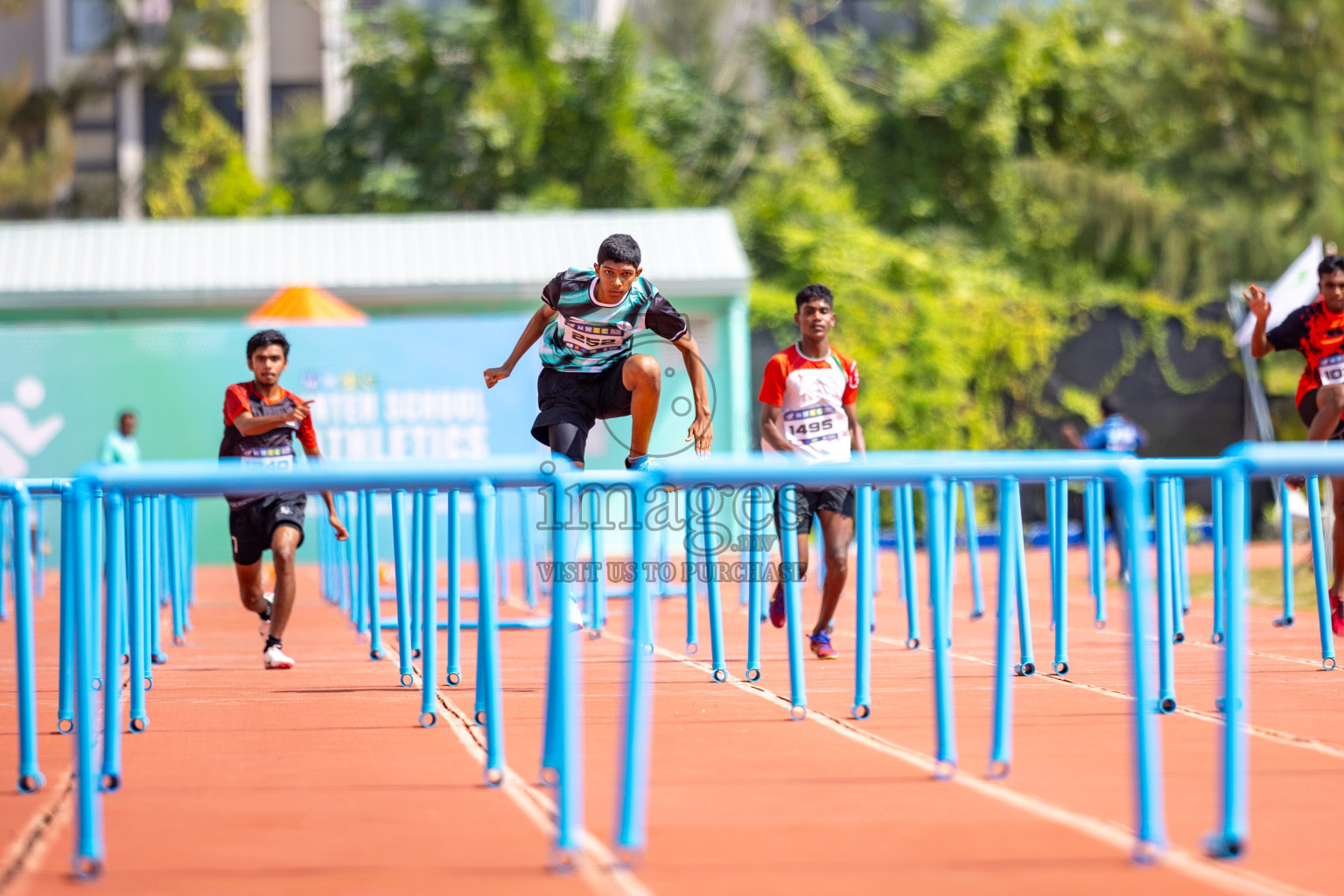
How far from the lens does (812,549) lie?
14281mm

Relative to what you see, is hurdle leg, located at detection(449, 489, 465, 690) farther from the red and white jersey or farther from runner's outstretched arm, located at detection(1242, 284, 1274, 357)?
runner's outstretched arm, located at detection(1242, 284, 1274, 357)

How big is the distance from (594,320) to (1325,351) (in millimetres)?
3700

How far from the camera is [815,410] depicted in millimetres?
7930

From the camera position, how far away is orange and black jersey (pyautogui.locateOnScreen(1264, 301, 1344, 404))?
8047 mm

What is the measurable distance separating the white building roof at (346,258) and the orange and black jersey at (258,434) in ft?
33.9

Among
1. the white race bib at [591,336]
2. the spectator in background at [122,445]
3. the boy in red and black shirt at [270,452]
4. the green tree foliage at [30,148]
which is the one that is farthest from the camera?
the green tree foliage at [30,148]

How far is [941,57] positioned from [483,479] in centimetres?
2957

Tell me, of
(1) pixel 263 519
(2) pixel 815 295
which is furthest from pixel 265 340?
(2) pixel 815 295

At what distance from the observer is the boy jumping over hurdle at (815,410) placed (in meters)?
7.79

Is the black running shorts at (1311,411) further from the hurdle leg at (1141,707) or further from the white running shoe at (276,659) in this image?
the white running shoe at (276,659)

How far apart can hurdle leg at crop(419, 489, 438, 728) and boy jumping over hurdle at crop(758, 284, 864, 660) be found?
2.21 metres

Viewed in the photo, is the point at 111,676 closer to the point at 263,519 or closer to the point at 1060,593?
the point at 263,519

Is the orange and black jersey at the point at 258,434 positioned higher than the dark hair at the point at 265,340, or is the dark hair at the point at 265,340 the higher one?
the dark hair at the point at 265,340

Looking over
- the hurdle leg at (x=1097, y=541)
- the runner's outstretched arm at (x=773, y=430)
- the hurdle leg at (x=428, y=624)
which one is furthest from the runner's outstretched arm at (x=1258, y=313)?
the hurdle leg at (x=428, y=624)
